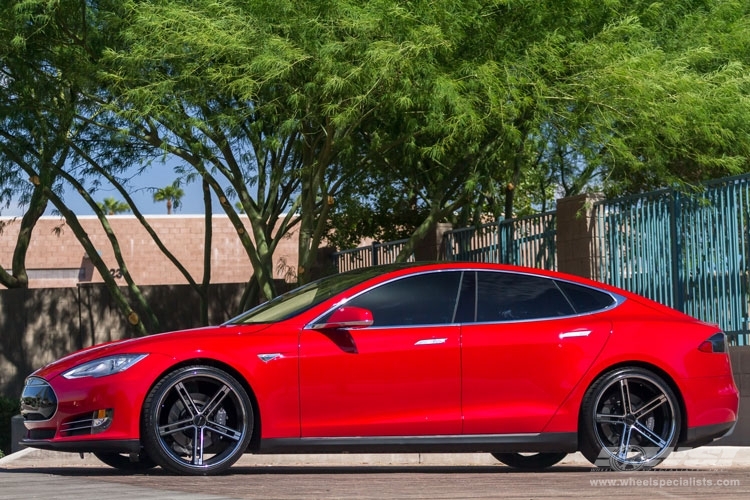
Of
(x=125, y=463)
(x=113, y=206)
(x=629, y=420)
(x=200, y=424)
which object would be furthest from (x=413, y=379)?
(x=113, y=206)

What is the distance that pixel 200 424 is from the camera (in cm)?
815

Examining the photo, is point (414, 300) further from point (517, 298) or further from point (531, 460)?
point (531, 460)

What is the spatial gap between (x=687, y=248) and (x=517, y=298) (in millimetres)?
4392

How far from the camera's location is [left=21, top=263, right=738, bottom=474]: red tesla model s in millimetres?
8141

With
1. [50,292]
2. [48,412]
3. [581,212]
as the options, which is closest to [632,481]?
[48,412]

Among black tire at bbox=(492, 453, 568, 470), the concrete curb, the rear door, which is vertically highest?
the rear door

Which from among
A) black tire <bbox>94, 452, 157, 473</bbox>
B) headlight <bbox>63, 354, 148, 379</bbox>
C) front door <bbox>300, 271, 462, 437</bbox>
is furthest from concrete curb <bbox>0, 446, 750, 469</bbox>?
headlight <bbox>63, 354, 148, 379</bbox>

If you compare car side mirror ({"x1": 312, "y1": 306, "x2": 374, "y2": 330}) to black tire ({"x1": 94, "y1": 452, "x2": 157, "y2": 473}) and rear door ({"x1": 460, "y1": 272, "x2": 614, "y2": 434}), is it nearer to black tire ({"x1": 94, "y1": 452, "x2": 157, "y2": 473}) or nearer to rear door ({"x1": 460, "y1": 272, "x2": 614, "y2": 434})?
rear door ({"x1": 460, "y1": 272, "x2": 614, "y2": 434})

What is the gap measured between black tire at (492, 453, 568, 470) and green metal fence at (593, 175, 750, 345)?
3062 millimetres

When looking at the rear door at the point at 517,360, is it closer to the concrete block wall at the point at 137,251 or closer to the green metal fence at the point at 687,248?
the green metal fence at the point at 687,248

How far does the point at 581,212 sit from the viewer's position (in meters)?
14.2

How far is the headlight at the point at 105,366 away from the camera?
8102 mm

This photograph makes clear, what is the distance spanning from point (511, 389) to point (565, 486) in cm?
107

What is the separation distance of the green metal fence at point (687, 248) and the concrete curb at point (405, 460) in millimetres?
1695
